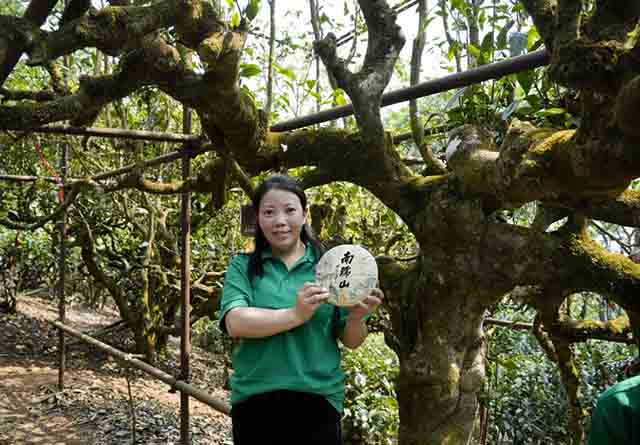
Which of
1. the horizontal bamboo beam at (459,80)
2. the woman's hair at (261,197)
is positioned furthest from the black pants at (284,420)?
the horizontal bamboo beam at (459,80)

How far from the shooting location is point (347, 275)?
54.7 inches

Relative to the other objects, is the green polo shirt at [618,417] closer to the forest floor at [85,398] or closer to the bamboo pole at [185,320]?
the bamboo pole at [185,320]

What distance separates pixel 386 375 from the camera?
12.9ft

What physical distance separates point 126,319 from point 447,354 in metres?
4.49

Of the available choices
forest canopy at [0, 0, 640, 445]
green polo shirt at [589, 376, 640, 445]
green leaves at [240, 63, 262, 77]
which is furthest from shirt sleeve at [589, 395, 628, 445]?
green leaves at [240, 63, 262, 77]

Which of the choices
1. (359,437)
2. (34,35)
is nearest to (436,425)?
(34,35)

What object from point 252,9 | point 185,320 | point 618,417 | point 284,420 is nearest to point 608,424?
point 618,417

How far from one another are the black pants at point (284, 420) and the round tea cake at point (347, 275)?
10.6 inches

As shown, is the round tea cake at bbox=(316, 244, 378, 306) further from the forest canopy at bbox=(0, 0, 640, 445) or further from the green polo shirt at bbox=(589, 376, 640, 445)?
the green polo shirt at bbox=(589, 376, 640, 445)

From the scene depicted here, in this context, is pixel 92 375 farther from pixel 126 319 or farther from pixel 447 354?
pixel 447 354

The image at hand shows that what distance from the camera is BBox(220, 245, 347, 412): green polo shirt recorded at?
55.8 inches

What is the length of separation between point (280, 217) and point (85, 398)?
400cm

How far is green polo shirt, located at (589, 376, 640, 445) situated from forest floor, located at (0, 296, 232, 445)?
3444 mm

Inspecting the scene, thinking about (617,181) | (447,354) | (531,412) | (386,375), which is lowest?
(531,412)
